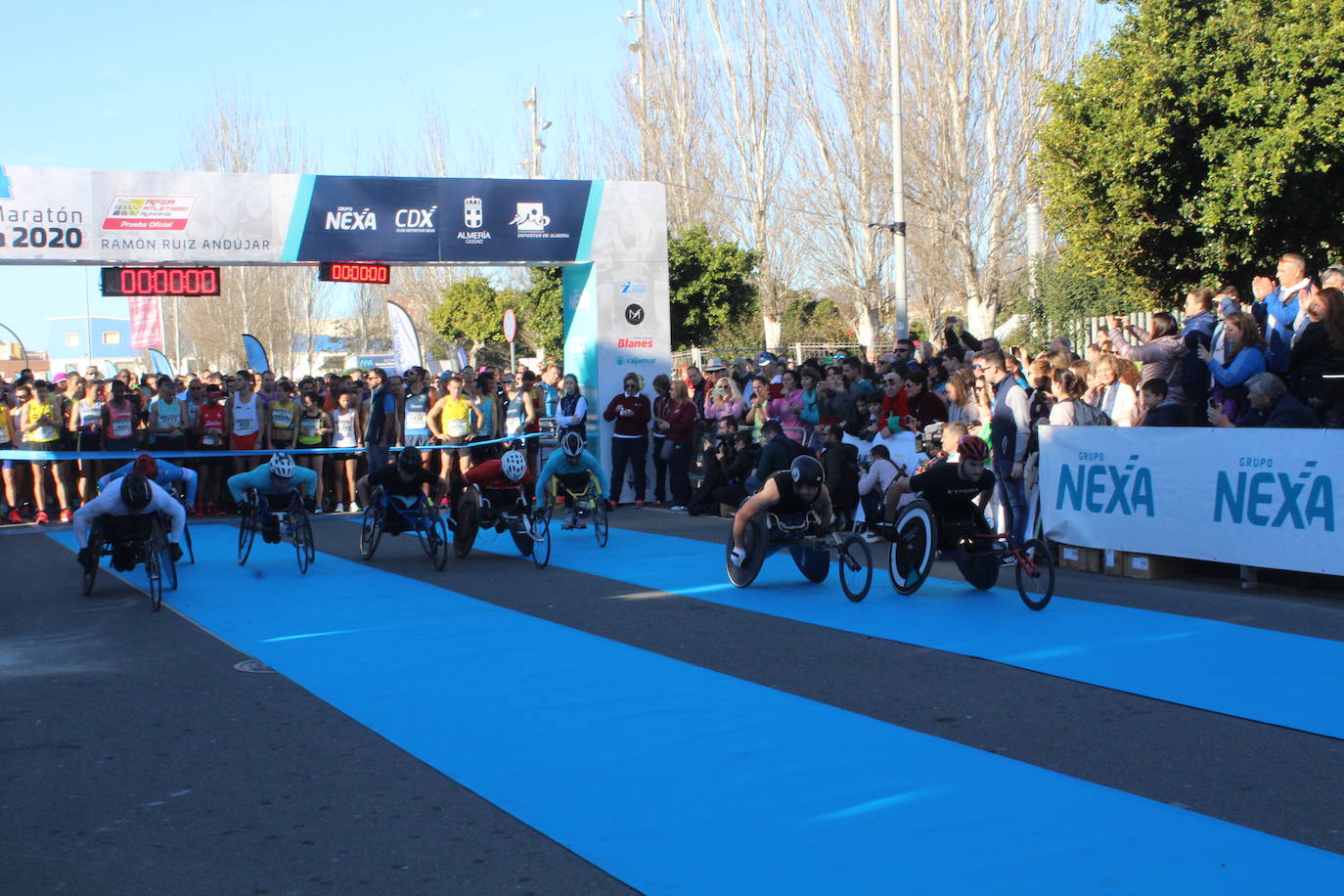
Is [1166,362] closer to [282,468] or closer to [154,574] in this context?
[282,468]

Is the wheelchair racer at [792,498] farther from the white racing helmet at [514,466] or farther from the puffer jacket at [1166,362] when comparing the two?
the puffer jacket at [1166,362]

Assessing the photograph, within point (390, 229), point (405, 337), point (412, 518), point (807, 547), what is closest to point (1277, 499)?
point (807, 547)

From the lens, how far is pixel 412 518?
13.7 meters

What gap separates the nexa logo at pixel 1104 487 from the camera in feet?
38.0

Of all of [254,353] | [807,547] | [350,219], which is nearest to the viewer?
[807,547]

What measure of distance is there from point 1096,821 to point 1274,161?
14.4 metres

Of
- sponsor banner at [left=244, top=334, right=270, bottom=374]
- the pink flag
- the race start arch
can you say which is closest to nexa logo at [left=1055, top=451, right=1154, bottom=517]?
the race start arch

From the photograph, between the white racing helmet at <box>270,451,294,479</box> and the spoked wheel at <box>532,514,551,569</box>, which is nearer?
the white racing helmet at <box>270,451,294,479</box>

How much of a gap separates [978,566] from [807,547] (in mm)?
1461

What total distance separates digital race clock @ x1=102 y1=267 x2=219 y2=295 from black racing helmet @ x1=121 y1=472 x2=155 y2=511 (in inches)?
261

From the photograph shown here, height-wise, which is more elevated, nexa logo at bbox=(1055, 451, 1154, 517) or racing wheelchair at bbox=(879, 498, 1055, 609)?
nexa logo at bbox=(1055, 451, 1154, 517)

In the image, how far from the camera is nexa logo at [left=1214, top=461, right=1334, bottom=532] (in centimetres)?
998

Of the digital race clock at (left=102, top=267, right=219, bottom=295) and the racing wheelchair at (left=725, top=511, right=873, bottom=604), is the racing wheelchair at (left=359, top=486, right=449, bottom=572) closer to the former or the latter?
the racing wheelchair at (left=725, top=511, right=873, bottom=604)

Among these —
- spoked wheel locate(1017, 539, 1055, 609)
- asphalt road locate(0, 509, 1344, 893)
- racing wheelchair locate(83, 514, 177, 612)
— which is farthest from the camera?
racing wheelchair locate(83, 514, 177, 612)
